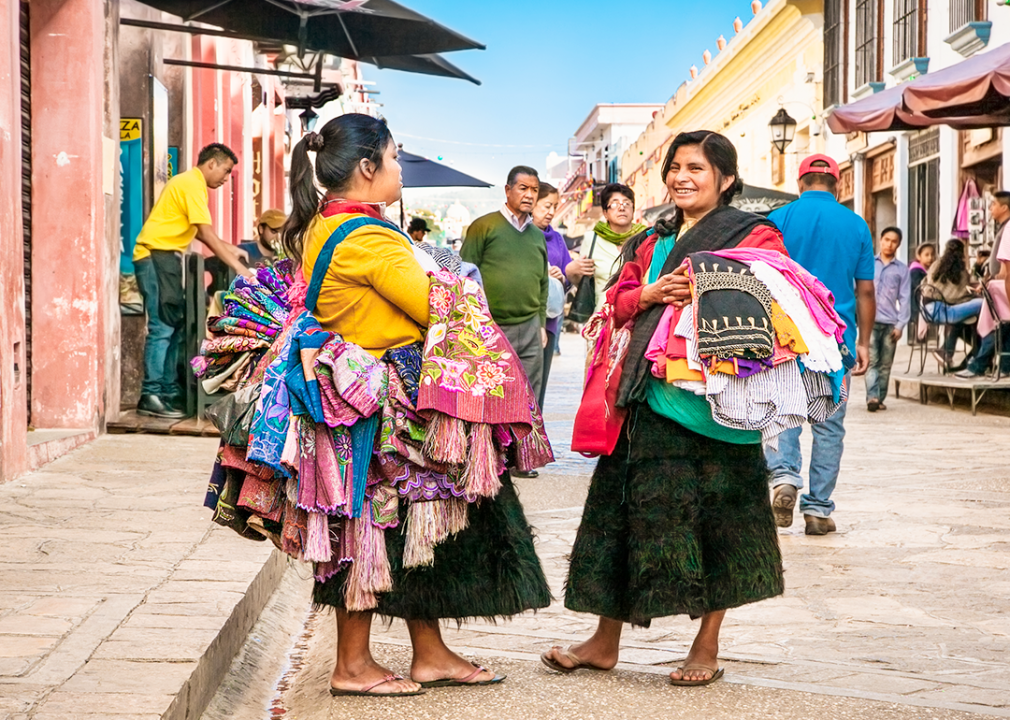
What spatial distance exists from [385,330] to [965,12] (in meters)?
16.0

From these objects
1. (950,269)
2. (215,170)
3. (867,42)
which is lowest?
(950,269)

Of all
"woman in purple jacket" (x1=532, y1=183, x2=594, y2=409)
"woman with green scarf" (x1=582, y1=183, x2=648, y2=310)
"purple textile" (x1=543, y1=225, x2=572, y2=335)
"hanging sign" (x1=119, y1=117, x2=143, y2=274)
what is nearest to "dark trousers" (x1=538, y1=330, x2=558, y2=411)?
"woman in purple jacket" (x1=532, y1=183, x2=594, y2=409)

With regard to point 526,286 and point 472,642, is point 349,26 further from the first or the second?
point 472,642

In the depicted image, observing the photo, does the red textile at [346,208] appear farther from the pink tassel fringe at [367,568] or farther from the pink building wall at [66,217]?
the pink building wall at [66,217]

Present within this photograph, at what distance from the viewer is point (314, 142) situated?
380 cm

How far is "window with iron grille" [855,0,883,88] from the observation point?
22531 mm

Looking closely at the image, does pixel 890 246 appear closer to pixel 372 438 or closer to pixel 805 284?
pixel 805 284

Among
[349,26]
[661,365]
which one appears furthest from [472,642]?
[349,26]

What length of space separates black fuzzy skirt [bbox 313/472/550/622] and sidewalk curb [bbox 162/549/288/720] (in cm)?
38

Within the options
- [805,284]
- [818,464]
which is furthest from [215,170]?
[805,284]

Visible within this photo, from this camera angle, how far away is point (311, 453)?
3.55m

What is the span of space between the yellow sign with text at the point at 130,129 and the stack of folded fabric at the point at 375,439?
7.31m

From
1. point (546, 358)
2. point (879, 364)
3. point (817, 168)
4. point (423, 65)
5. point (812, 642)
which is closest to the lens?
point (812, 642)

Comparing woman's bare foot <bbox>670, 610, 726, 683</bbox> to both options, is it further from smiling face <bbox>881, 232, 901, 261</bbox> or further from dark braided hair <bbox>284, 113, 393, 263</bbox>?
smiling face <bbox>881, 232, 901, 261</bbox>
